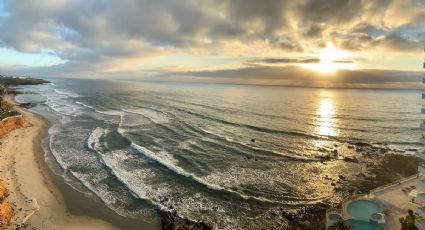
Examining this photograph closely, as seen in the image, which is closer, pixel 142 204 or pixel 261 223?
pixel 261 223

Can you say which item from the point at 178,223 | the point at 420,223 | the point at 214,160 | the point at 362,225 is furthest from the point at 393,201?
the point at 214,160

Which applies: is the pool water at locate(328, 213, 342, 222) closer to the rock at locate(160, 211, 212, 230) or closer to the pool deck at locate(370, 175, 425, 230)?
the pool deck at locate(370, 175, 425, 230)

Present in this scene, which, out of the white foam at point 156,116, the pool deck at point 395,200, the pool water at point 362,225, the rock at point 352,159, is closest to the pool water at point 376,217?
the pool water at point 362,225

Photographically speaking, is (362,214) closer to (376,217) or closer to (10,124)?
(376,217)

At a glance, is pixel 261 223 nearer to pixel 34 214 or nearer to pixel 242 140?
pixel 34 214

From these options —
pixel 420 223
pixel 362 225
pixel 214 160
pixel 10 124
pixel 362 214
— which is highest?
pixel 10 124

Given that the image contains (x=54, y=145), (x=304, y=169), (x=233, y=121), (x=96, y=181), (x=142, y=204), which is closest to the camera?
(x=142, y=204)

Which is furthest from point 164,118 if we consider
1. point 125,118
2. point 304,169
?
point 304,169
